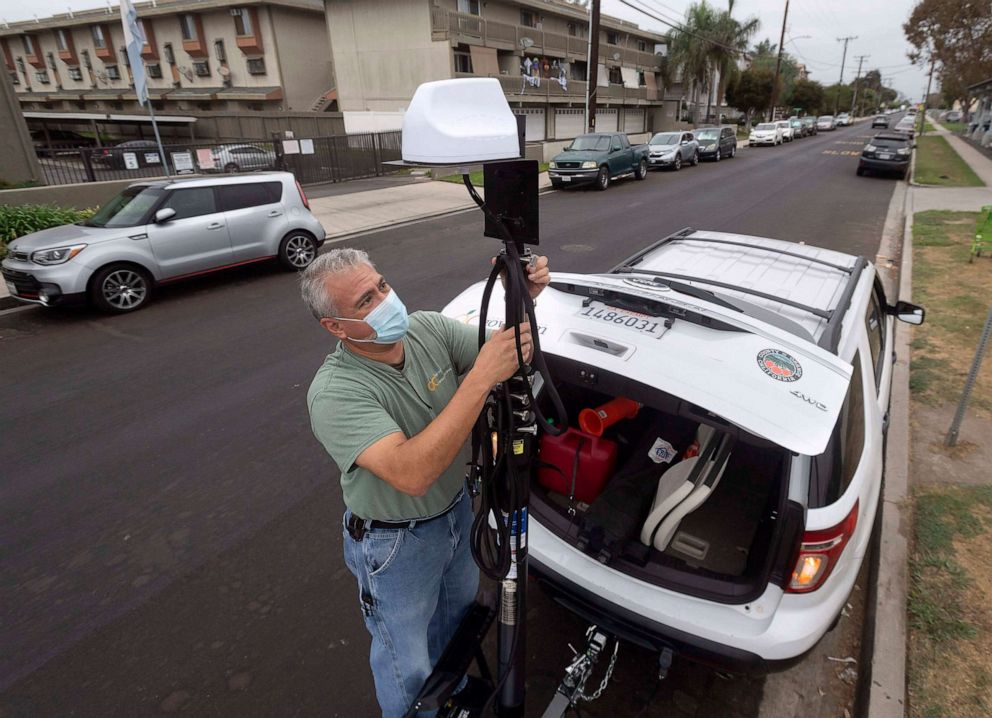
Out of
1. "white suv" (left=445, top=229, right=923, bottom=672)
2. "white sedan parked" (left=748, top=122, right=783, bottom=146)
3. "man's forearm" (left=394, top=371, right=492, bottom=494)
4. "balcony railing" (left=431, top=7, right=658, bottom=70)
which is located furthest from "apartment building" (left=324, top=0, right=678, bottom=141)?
"man's forearm" (left=394, top=371, right=492, bottom=494)

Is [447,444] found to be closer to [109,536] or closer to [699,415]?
[699,415]

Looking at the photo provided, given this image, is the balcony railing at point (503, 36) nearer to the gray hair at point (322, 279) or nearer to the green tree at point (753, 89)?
the green tree at point (753, 89)

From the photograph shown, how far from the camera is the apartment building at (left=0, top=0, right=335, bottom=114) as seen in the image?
34.5 meters

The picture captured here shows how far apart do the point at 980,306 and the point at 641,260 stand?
602 cm

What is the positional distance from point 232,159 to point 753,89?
5566 cm

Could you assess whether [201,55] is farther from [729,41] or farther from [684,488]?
[684,488]

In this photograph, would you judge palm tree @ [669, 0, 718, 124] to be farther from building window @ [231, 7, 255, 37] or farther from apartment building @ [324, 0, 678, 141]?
building window @ [231, 7, 255, 37]

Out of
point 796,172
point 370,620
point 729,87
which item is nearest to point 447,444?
point 370,620

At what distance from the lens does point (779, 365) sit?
6.70 ft

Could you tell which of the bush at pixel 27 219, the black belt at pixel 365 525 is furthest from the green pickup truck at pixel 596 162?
the black belt at pixel 365 525

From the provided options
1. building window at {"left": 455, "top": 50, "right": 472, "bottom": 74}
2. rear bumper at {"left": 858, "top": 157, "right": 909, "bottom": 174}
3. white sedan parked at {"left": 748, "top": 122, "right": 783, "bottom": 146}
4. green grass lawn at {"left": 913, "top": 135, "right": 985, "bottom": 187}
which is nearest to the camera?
green grass lawn at {"left": 913, "top": 135, "right": 985, "bottom": 187}

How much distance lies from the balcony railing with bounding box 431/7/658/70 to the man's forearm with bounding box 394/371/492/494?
99.0 feet

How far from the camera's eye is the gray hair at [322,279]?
1.79 metres

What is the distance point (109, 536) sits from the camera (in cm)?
366
